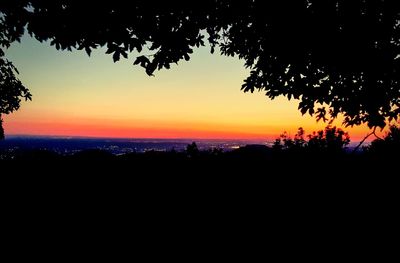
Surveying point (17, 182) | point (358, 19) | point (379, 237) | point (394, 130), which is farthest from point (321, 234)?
point (394, 130)

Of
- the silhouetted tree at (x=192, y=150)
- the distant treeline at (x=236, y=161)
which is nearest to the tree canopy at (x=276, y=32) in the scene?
the distant treeline at (x=236, y=161)

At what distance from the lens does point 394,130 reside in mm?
13273

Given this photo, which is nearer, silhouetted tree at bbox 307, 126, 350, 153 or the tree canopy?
the tree canopy

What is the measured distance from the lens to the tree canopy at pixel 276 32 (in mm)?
4742

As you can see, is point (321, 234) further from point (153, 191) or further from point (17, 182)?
point (17, 182)

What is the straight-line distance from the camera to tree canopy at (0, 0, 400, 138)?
4.74m

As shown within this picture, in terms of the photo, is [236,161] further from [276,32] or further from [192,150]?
[276,32]

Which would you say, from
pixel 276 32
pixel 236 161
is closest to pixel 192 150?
pixel 236 161

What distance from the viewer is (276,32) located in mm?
Answer: 5457

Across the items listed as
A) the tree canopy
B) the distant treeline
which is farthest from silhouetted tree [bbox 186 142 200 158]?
the tree canopy

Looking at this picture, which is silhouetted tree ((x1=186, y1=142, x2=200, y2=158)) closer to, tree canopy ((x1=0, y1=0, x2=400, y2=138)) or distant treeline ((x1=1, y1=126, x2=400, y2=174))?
distant treeline ((x1=1, y1=126, x2=400, y2=174))

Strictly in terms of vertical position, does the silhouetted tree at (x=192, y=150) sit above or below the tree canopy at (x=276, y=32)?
below

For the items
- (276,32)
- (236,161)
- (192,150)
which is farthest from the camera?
(192,150)

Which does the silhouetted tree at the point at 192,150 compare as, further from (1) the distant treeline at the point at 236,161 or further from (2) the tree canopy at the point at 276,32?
(2) the tree canopy at the point at 276,32
